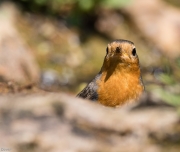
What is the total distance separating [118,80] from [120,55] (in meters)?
0.33

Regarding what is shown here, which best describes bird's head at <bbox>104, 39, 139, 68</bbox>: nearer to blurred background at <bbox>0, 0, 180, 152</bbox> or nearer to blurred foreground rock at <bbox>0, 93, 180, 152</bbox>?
blurred background at <bbox>0, 0, 180, 152</bbox>

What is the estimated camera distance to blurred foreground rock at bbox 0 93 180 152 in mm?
3719

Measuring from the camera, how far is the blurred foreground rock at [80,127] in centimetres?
372

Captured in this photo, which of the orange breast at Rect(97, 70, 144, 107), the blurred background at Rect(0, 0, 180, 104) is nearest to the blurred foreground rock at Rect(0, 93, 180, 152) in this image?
the orange breast at Rect(97, 70, 144, 107)

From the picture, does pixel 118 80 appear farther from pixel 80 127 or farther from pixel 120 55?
pixel 80 127

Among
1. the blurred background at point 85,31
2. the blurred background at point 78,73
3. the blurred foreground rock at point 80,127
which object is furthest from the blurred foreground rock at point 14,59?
the blurred foreground rock at point 80,127

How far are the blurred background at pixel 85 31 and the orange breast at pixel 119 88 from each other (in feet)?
13.9

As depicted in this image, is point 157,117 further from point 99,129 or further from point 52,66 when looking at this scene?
point 52,66

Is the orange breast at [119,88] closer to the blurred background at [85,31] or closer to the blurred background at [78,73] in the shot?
the blurred background at [78,73]

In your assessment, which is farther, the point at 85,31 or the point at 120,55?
the point at 85,31

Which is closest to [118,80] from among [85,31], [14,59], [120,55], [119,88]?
[119,88]

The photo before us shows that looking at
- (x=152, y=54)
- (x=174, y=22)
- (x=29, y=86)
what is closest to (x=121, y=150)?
(x=29, y=86)

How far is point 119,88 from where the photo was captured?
663 cm

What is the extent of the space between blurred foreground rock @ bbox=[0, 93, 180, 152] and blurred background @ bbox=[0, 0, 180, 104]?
7013mm
